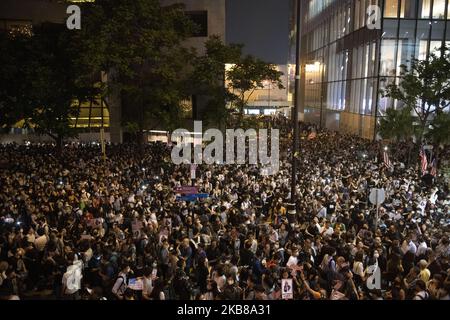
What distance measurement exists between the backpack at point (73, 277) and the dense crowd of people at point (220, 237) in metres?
0.02

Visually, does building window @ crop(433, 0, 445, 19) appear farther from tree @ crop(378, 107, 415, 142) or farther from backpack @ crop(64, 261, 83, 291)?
backpack @ crop(64, 261, 83, 291)

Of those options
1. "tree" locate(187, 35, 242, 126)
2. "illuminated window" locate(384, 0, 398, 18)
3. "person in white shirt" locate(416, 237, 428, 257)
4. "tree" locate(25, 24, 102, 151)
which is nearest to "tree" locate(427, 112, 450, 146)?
"tree" locate(187, 35, 242, 126)

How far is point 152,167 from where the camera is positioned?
21.5 metres

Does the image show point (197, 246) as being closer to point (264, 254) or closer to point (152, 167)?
point (264, 254)

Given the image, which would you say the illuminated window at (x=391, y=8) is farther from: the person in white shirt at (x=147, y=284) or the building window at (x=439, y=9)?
the person in white shirt at (x=147, y=284)

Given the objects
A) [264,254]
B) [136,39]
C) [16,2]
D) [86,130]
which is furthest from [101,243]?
[16,2]

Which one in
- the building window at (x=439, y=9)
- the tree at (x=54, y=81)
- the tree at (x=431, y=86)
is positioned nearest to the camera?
the tree at (x=431, y=86)

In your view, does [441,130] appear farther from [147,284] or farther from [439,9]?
[147,284]

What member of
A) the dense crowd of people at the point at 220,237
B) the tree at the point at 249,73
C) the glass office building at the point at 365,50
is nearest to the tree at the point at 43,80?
the dense crowd of people at the point at 220,237

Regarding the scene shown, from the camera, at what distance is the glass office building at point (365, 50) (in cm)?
3175

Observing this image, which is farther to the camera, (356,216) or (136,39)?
(136,39)

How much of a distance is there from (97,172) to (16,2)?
70.2ft

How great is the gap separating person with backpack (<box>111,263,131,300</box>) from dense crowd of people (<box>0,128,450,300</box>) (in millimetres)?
20

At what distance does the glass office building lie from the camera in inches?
1250
